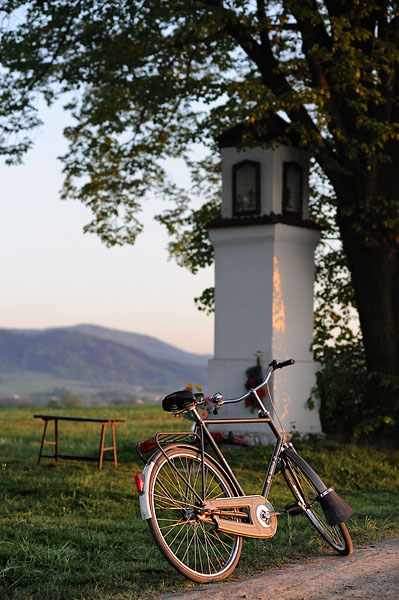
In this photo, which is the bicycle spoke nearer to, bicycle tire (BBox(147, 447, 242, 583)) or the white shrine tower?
bicycle tire (BBox(147, 447, 242, 583))

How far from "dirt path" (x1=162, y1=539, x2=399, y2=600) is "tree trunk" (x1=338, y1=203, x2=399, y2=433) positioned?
8.00 metres

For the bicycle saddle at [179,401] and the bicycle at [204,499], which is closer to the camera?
the bicycle at [204,499]

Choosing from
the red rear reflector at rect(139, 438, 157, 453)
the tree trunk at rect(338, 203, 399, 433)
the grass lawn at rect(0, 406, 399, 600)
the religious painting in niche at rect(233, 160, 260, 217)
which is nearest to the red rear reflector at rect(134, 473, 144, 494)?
the red rear reflector at rect(139, 438, 157, 453)

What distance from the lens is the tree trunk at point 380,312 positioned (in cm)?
1401

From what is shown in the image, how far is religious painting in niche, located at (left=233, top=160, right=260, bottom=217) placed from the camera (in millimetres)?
14727

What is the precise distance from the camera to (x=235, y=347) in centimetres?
1462

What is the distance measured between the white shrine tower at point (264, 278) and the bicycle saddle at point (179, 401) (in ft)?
27.8

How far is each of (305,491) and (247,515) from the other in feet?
2.59

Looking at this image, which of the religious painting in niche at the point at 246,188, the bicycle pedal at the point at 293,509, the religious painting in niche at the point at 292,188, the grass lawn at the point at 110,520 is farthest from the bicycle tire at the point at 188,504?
the religious painting in niche at the point at 292,188

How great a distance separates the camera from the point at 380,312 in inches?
554

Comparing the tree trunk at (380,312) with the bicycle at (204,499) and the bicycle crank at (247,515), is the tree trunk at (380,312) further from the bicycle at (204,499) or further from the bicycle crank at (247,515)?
the bicycle crank at (247,515)

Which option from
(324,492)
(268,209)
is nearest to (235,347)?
(268,209)

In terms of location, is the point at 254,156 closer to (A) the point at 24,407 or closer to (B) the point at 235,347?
(B) the point at 235,347

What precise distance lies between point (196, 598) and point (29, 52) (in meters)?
12.6
